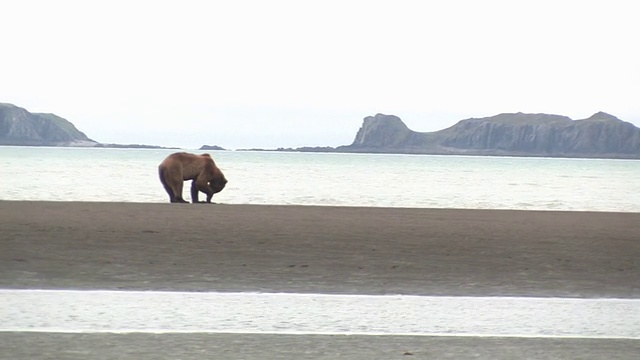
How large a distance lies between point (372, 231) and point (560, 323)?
957 centimetres

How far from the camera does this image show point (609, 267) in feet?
38.8

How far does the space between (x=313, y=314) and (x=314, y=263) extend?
4363 millimetres

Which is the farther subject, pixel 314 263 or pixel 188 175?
pixel 188 175

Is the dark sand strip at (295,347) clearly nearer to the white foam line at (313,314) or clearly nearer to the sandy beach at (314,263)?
the sandy beach at (314,263)

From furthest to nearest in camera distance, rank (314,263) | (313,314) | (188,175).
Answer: (188,175), (314,263), (313,314)

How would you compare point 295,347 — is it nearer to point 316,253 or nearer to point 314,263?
point 314,263

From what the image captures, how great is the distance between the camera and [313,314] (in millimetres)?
7191

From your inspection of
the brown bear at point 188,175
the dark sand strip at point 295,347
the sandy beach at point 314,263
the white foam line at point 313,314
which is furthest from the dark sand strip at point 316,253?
the brown bear at point 188,175

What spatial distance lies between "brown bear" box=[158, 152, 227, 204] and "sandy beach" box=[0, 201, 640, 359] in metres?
6.12

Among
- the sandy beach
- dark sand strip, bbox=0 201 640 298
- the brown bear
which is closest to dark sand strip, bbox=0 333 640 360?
the sandy beach

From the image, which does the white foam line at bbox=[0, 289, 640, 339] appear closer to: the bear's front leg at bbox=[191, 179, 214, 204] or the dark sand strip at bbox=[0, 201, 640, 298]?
the dark sand strip at bbox=[0, 201, 640, 298]

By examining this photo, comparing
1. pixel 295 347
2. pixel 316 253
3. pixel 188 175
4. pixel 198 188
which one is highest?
pixel 295 347

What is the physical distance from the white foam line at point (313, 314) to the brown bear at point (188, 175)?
713 inches

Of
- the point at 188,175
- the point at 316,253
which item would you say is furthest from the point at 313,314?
the point at 188,175
